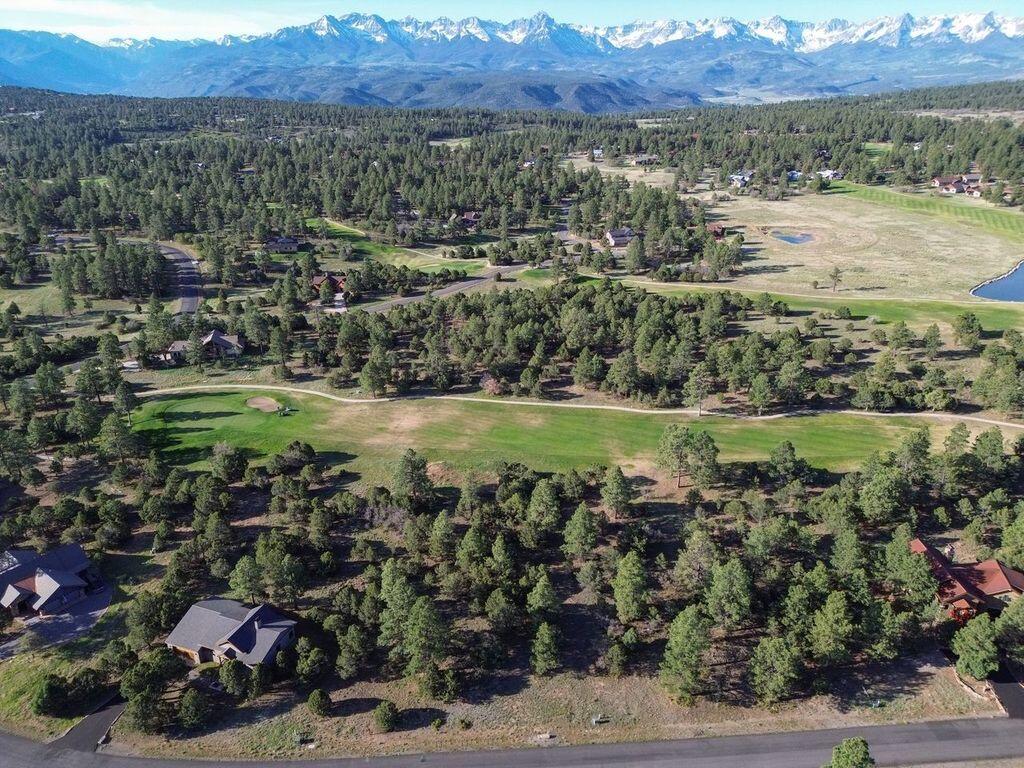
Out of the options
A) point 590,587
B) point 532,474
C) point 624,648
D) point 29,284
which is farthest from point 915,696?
point 29,284

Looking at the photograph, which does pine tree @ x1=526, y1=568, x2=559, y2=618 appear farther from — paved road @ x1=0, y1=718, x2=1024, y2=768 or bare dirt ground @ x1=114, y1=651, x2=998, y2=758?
paved road @ x1=0, y1=718, x2=1024, y2=768

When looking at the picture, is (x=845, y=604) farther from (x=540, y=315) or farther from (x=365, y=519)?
(x=540, y=315)

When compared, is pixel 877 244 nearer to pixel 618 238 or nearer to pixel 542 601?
pixel 618 238

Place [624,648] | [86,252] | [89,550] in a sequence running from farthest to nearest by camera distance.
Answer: [86,252] < [89,550] < [624,648]

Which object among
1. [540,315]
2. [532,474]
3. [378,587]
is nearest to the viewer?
[378,587]

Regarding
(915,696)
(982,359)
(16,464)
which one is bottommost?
(915,696)

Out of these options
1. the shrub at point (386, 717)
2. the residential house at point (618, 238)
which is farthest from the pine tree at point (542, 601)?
the residential house at point (618, 238)

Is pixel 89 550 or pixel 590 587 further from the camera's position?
pixel 89 550
